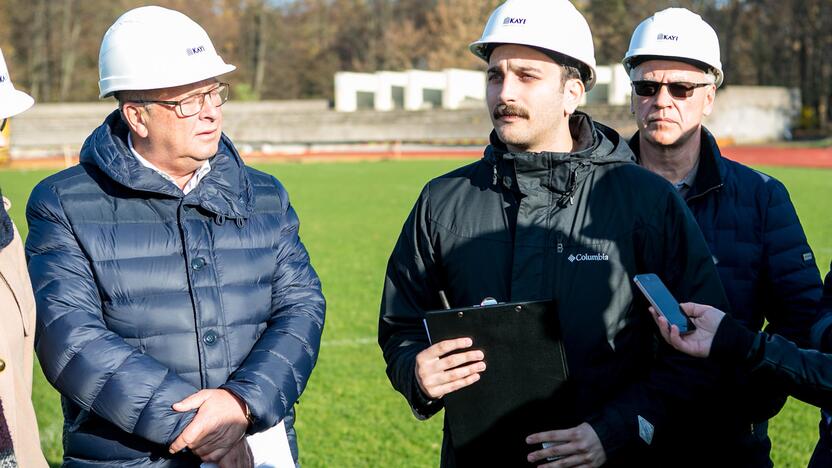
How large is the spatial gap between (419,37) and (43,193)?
233ft

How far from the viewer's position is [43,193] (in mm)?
3135

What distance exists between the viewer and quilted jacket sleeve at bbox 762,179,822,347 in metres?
3.58

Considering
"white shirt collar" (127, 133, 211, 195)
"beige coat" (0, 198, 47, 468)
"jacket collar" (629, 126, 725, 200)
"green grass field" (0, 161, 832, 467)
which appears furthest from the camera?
"green grass field" (0, 161, 832, 467)

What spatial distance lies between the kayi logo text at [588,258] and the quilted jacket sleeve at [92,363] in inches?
53.4

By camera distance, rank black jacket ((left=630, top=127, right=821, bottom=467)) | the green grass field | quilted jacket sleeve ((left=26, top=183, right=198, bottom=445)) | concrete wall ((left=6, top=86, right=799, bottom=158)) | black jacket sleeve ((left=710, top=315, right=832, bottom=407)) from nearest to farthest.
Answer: black jacket sleeve ((left=710, top=315, right=832, bottom=407)) → quilted jacket sleeve ((left=26, top=183, right=198, bottom=445)) → black jacket ((left=630, top=127, right=821, bottom=467)) → the green grass field → concrete wall ((left=6, top=86, right=799, bottom=158))

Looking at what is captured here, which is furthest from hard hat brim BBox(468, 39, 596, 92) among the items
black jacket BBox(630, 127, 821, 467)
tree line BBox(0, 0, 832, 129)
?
tree line BBox(0, 0, 832, 129)

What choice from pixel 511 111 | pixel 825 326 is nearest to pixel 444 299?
pixel 511 111

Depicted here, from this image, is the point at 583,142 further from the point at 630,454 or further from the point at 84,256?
the point at 84,256

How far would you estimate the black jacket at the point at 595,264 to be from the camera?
2.88 m

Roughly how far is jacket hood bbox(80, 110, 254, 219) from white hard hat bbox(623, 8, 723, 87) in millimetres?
1921

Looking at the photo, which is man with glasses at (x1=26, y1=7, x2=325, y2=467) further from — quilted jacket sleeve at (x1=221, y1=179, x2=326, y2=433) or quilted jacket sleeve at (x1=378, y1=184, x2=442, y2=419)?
quilted jacket sleeve at (x1=378, y1=184, x2=442, y2=419)

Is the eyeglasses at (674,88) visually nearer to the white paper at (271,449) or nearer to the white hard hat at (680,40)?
the white hard hat at (680,40)

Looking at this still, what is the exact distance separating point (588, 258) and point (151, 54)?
5.45 feet

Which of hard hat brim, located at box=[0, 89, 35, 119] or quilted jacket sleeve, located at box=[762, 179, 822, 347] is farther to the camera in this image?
quilted jacket sleeve, located at box=[762, 179, 822, 347]
